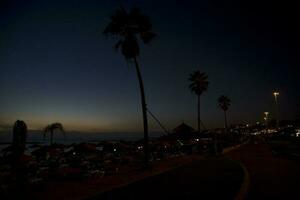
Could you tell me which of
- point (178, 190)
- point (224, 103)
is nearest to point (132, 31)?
point (178, 190)

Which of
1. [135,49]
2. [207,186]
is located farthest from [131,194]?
[135,49]

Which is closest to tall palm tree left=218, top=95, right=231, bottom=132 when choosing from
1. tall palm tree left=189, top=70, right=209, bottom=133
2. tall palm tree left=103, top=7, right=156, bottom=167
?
tall palm tree left=189, top=70, right=209, bottom=133

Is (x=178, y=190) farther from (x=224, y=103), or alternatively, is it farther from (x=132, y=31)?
(x=224, y=103)

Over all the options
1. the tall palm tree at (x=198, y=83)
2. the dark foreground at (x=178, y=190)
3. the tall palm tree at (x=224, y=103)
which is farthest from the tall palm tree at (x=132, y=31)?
the tall palm tree at (x=224, y=103)

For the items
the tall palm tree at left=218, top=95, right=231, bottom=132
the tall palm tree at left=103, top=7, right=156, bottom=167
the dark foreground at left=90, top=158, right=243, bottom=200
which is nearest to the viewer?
the dark foreground at left=90, top=158, right=243, bottom=200

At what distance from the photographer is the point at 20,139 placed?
8469 millimetres

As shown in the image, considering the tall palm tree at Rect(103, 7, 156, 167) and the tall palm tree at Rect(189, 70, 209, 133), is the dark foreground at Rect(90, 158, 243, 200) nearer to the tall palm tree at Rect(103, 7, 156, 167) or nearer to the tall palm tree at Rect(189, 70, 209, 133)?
the tall palm tree at Rect(103, 7, 156, 167)

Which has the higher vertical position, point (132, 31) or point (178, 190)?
point (132, 31)

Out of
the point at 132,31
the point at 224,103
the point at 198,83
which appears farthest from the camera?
the point at 224,103

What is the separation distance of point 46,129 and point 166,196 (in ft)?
119

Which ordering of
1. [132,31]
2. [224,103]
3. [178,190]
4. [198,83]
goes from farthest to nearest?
[224,103] < [198,83] < [132,31] < [178,190]

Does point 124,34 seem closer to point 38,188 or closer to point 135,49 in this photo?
point 135,49

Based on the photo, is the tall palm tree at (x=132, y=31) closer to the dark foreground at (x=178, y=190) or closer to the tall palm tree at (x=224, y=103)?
the dark foreground at (x=178, y=190)

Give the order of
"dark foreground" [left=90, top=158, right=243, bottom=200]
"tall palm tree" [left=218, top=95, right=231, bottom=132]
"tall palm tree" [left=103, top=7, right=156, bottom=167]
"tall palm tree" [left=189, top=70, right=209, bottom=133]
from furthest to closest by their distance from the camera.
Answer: "tall palm tree" [left=218, top=95, right=231, bottom=132] < "tall palm tree" [left=189, top=70, right=209, bottom=133] < "tall palm tree" [left=103, top=7, right=156, bottom=167] < "dark foreground" [left=90, top=158, right=243, bottom=200]
